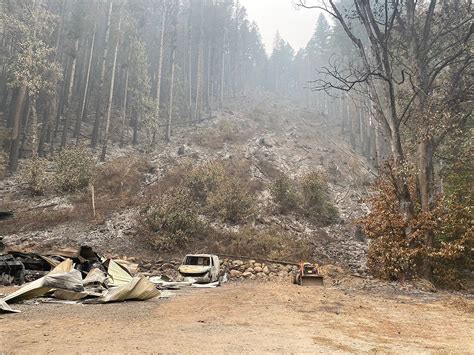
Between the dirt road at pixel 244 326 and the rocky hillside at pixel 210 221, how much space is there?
754 centimetres

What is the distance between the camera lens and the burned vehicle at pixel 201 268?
12820 mm

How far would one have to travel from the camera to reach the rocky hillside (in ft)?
53.7

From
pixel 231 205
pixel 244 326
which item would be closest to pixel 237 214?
pixel 231 205

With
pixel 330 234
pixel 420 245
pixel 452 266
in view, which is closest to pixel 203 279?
pixel 420 245

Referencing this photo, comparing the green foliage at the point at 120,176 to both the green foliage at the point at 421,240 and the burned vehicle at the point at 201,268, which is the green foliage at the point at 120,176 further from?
the green foliage at the point at 421,240

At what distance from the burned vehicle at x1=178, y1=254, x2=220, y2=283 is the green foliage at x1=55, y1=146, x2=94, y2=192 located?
10.4m

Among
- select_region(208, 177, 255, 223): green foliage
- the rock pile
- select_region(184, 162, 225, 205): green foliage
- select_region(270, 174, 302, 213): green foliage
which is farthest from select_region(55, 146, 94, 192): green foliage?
select_region(270, 174, 302, 213): green foliage

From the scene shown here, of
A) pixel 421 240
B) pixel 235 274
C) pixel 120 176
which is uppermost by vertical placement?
pixel 120 176

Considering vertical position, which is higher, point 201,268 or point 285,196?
point 285,196

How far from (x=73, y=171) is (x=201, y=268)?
11.8m

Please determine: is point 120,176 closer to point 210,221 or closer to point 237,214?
point 210,221

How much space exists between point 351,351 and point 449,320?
3801 millimetres

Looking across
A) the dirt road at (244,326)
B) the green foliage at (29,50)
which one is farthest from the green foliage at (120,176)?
the dirt road at (244,326)

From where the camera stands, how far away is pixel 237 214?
19.6 metres
